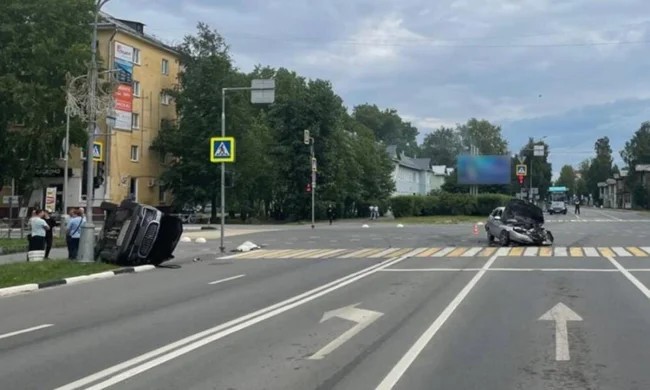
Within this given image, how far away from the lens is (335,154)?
7162cm

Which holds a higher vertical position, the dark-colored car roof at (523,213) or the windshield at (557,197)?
the windshield at (557,197)

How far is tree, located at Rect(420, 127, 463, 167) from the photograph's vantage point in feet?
591

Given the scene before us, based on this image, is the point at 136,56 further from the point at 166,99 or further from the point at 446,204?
the point at 446,204

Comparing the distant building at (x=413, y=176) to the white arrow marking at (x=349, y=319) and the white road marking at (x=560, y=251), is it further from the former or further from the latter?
the white arrow marking at (x=349, y=319)

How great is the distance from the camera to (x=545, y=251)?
82.7 feet

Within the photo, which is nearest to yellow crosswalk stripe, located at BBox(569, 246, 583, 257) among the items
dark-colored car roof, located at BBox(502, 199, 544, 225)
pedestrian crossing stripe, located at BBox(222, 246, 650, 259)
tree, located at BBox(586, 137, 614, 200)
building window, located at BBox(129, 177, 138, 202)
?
pedestrian crossing stripe, located at BBox(222, 246, 650, 259)

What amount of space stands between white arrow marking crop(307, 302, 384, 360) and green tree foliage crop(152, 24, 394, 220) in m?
48.1

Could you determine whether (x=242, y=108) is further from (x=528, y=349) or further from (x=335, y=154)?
(x=528, y=349)

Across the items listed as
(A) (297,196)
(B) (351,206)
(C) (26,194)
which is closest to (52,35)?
(C) (26,194)

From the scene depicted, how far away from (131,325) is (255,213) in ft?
214

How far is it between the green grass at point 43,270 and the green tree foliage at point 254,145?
39.2m

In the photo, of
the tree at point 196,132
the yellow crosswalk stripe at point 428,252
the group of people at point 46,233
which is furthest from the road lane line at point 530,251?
the tree at point 196,132

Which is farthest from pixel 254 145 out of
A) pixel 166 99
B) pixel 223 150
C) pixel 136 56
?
pixel 223 150

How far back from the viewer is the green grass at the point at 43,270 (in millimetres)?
17016
